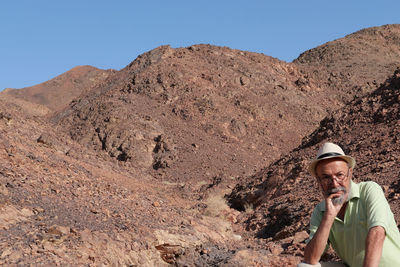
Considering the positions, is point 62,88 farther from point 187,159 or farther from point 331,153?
point 331,153

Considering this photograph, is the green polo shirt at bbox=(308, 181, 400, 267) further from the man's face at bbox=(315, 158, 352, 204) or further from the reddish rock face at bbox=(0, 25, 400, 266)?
the reddish rock face at bbox=(0, 25, 400, 266)

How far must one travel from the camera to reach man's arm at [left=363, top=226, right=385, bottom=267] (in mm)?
2588

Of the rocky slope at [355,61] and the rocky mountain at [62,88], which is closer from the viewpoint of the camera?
the rocky slope at [355,61]

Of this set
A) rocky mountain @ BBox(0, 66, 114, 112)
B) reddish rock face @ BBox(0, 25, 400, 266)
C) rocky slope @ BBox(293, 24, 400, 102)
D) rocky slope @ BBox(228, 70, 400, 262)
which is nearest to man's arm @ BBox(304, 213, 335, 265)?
reddish rock face @ BBox(0, 25, 400, 266)

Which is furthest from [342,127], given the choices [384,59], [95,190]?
[384,59]

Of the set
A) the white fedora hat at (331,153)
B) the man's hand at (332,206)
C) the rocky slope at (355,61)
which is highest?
the rocky slope at (355,61)

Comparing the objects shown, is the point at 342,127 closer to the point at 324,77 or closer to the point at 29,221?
the point at 29,221

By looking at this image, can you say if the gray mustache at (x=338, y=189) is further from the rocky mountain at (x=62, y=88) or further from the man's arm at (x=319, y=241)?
the rocky mountain at (x=62, y=88)

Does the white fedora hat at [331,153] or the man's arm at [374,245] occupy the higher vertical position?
the white fedora hat at [331,153]

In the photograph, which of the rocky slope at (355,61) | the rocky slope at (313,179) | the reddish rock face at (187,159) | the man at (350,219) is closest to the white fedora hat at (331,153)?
the man at (350,219)

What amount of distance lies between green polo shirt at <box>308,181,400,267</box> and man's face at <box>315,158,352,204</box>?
62mm

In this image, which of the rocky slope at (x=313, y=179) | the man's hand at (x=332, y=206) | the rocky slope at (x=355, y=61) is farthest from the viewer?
the rocky slope at (x=355, y=61)

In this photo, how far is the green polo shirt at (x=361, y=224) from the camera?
8.76 feet

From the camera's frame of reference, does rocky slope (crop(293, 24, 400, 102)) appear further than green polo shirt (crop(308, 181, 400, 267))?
Yes
